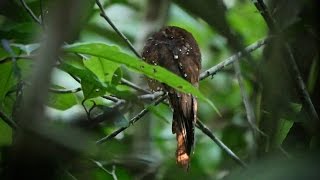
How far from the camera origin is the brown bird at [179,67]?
79.5 inches

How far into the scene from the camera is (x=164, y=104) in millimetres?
2266

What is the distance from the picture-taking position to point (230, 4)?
10.1ft

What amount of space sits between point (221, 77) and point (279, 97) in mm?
2636

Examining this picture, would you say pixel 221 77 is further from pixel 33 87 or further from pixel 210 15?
pixel 33 87

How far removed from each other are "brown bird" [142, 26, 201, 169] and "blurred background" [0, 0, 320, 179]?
6 cm

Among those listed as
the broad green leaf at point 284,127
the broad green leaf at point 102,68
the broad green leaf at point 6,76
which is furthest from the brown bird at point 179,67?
the broad green leaf at point 6,76

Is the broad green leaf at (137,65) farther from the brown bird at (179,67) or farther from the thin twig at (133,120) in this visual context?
the brown bird at (179,67)

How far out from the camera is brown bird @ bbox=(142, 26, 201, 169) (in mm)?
2020

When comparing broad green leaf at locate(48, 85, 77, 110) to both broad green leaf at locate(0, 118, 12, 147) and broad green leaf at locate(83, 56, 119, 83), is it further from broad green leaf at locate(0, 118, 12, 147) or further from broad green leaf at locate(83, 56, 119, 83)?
broad green leaf at locate(83, 56, 119, 83)

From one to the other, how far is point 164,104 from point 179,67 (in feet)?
0.63

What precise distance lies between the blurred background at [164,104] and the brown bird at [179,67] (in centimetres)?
6

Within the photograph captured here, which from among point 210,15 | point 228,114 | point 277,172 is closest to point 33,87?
point 277,172

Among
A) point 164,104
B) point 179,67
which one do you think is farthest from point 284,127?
point 164,104

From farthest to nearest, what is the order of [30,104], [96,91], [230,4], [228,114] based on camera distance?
[230,4] < [228,114] < [96,91] < [30,104]
